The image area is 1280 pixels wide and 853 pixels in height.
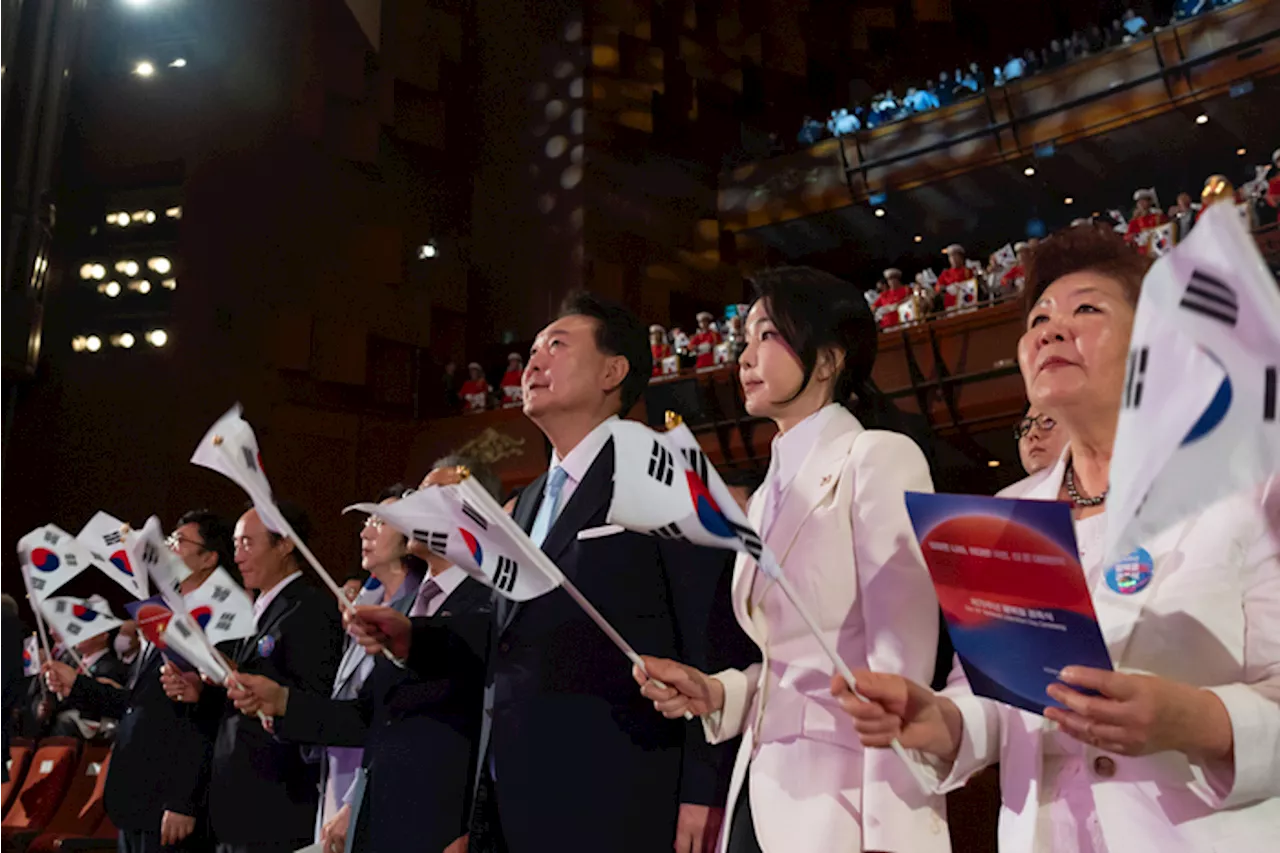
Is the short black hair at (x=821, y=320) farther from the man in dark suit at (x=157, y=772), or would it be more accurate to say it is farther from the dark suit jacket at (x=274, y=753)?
the man in dark suit at (x=157, y=772)

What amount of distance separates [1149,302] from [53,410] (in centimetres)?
878

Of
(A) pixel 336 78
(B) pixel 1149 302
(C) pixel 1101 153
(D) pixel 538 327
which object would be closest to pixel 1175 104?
(C) pixel 1101 153

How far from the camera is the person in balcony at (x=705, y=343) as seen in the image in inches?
307

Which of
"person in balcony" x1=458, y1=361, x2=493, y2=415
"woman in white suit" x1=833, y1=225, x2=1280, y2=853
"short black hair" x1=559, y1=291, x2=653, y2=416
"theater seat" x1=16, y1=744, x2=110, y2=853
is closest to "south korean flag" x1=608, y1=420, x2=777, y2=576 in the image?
"woman in white suit" x1=833, y1=225, x2=1280, y2=853

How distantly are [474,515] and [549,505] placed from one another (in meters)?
0.40

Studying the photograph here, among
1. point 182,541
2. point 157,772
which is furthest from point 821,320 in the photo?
point 182,541

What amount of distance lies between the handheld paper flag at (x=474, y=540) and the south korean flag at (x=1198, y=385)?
73 centimetres

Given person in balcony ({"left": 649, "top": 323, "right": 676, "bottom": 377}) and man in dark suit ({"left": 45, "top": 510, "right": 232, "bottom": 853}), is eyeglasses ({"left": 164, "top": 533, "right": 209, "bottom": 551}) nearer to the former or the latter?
man in dark suit ({"left": 45, "top": 510, "right": 232, "bottom": 853})

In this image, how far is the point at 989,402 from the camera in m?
6.63

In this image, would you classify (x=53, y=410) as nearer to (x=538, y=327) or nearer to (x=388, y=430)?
(x=388, y=430)

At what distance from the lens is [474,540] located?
149 cm

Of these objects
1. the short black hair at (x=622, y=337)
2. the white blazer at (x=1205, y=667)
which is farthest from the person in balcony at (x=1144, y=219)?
the white blazer at (x=1205, y=667)

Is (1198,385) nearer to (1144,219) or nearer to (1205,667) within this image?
(1205,667)

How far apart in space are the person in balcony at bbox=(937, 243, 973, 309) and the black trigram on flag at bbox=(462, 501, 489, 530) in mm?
5934
